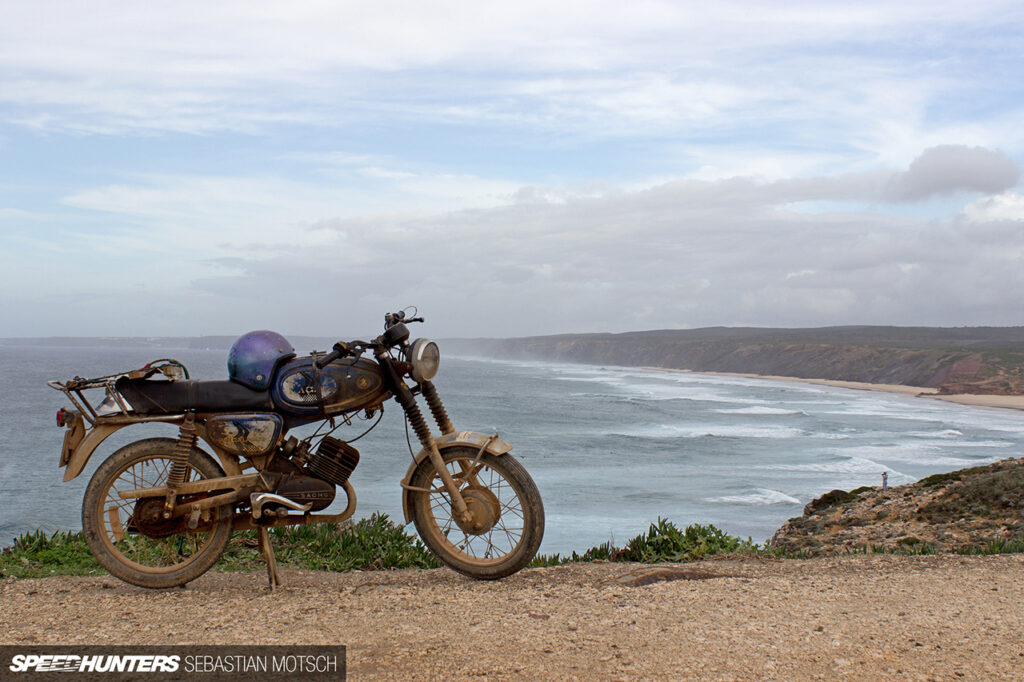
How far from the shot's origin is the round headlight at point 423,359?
580 centimetres

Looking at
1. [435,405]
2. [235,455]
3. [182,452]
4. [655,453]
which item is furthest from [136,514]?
[655,453]

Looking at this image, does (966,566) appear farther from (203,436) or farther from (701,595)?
(203,436)

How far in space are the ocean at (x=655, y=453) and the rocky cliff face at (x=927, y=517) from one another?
468cm

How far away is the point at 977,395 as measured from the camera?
86.6 m

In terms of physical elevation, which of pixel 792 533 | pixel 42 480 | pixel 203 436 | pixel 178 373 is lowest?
pixel 42 480

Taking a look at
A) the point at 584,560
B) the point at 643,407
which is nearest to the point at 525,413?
the point at 643,407

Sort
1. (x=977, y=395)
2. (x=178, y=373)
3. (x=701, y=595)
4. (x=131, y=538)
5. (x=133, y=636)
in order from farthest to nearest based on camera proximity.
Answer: (x=977, y=395) → (x=131, y=538) → (x=178, y=373) → (x=701, y=595) → (x=133, y=636)

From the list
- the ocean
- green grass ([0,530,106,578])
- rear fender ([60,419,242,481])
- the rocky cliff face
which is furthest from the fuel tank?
the ocean

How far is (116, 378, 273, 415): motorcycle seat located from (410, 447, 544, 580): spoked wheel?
134cm

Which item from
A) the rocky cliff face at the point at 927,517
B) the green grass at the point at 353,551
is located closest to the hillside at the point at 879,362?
the rocky cliff face at the point at 927,517

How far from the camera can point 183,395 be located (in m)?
5.88

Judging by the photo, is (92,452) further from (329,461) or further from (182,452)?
(329,461)

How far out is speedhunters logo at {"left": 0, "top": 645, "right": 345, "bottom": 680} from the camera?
13.8ft

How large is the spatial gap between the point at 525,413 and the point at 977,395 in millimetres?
53537
